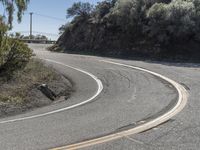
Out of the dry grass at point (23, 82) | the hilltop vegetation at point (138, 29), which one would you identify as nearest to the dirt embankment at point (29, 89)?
the dry grass at point (23, 82)

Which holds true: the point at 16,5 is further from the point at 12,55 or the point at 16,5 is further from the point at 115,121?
the point at 115,121

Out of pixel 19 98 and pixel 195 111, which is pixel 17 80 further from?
pixel 195 111

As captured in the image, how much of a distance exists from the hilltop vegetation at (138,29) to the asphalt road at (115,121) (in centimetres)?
1300

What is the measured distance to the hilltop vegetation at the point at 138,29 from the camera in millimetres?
30625

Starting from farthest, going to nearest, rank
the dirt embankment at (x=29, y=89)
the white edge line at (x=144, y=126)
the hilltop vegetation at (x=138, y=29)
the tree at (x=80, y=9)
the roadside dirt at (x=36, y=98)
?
the tree at (x=80, y=9)
the hilltop vegetation at (x=138, y=29)
the dirt embankment at (x=29, y=89)
the roadside dirt at (x=36, y=98)
the white edge line at (x=144, y=126)

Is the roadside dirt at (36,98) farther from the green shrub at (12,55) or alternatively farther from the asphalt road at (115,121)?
the green shrub at (12,55)

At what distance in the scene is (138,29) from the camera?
3475 centimetres

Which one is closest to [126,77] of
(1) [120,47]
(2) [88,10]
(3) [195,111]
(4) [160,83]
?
(4) [160,83]

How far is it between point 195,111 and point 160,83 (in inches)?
243

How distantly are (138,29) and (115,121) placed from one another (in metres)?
25.2

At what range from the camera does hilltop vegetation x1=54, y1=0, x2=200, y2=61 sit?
30.6m

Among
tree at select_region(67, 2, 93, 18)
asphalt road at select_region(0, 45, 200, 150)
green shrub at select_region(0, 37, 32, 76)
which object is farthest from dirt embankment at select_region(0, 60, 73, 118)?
tree at select_region(67, 2, 93, 18)

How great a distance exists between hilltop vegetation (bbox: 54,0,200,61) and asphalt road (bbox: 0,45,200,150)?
13.0m

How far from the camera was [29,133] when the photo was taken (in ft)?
29.5
